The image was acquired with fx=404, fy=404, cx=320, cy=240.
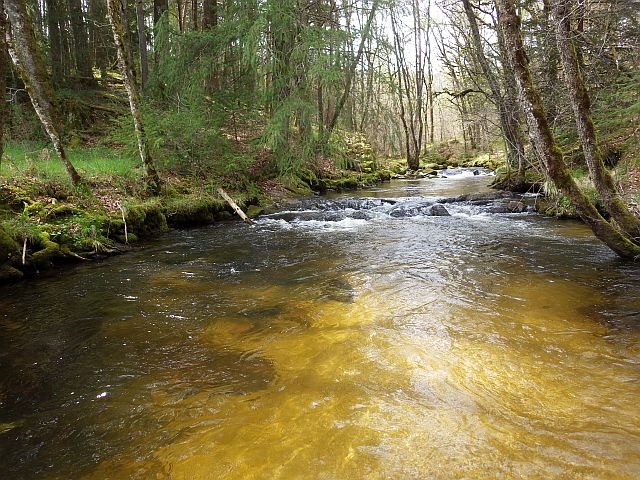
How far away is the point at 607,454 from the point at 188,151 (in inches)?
479

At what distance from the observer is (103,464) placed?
8.71 ft

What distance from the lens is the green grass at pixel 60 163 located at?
29.1ft

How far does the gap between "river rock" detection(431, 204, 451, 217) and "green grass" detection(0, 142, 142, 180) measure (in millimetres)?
8678

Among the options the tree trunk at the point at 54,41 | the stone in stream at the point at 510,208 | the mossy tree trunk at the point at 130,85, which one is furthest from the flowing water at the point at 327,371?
the tree trunk at the point at 54,41

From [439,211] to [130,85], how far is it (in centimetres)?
921

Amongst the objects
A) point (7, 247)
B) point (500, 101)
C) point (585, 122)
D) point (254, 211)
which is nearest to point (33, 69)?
point (7, 247)

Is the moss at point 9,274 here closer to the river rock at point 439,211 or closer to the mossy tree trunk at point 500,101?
the river rock at point 439,211

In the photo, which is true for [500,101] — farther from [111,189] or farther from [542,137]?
[111,189]

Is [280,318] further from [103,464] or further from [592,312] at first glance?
[592,312]

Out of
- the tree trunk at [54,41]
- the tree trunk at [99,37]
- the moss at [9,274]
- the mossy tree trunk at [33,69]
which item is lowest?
the moss at [9,274]

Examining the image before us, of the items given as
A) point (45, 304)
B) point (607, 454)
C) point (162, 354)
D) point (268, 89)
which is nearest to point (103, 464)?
point (162, 354)

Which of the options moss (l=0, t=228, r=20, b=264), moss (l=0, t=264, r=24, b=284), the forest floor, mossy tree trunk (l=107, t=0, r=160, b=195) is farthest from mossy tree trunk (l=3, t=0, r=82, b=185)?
moss (l=0, t=264, r=24, b=284)

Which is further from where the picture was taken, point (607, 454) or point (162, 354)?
point (162, 354)

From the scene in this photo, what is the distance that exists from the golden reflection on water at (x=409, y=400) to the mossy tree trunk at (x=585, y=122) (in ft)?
6.89
